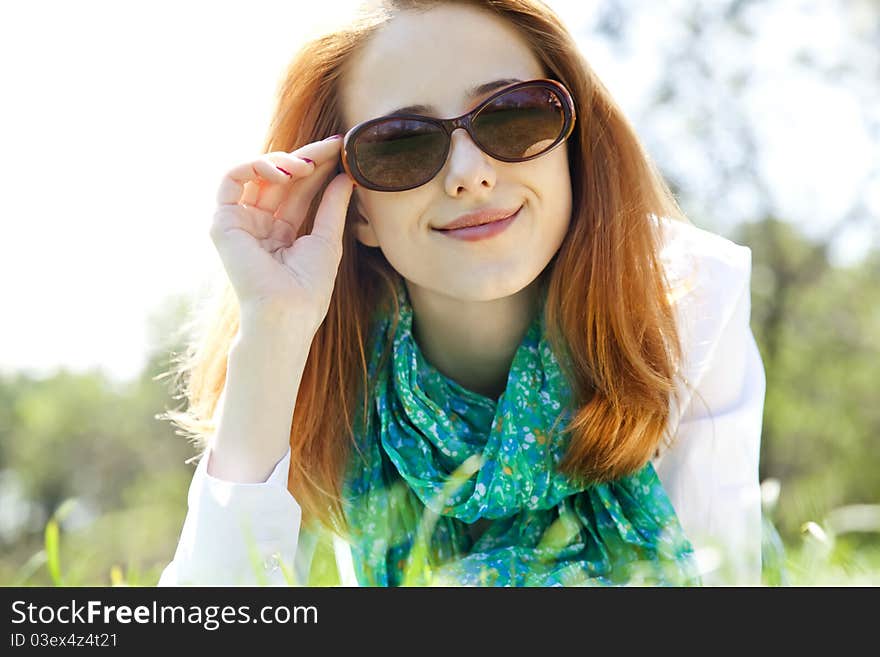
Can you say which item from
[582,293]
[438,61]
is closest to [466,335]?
[582,293]

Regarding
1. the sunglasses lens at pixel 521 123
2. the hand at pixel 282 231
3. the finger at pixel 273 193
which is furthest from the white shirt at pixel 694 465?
the finger at pixel 273 193

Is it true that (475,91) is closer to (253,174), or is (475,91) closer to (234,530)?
(253,174)

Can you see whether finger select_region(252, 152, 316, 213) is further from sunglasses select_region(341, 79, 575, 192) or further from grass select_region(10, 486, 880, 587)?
grass select_region(10, 486, 880, 587)

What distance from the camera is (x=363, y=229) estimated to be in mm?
2900

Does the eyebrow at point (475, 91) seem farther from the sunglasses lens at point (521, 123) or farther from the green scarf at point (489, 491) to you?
the green scarf at point (489, 491)

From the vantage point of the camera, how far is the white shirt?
7.57ft

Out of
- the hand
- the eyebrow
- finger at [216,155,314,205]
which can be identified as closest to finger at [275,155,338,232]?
the hand

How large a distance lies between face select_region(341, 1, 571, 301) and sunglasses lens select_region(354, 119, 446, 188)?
1.7 inches

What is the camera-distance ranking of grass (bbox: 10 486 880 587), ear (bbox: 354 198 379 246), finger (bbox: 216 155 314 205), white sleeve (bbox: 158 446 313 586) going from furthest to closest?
ear (bbox: 354 198 379 246), finger (bbox: 216 155 314 205), white sleeve (bbox: 158 446 313 586), grass (bbox: 10 486 880 587)

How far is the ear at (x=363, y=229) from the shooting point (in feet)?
9.46

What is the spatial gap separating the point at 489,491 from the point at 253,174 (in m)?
1.16

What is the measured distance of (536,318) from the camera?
2.96 m
